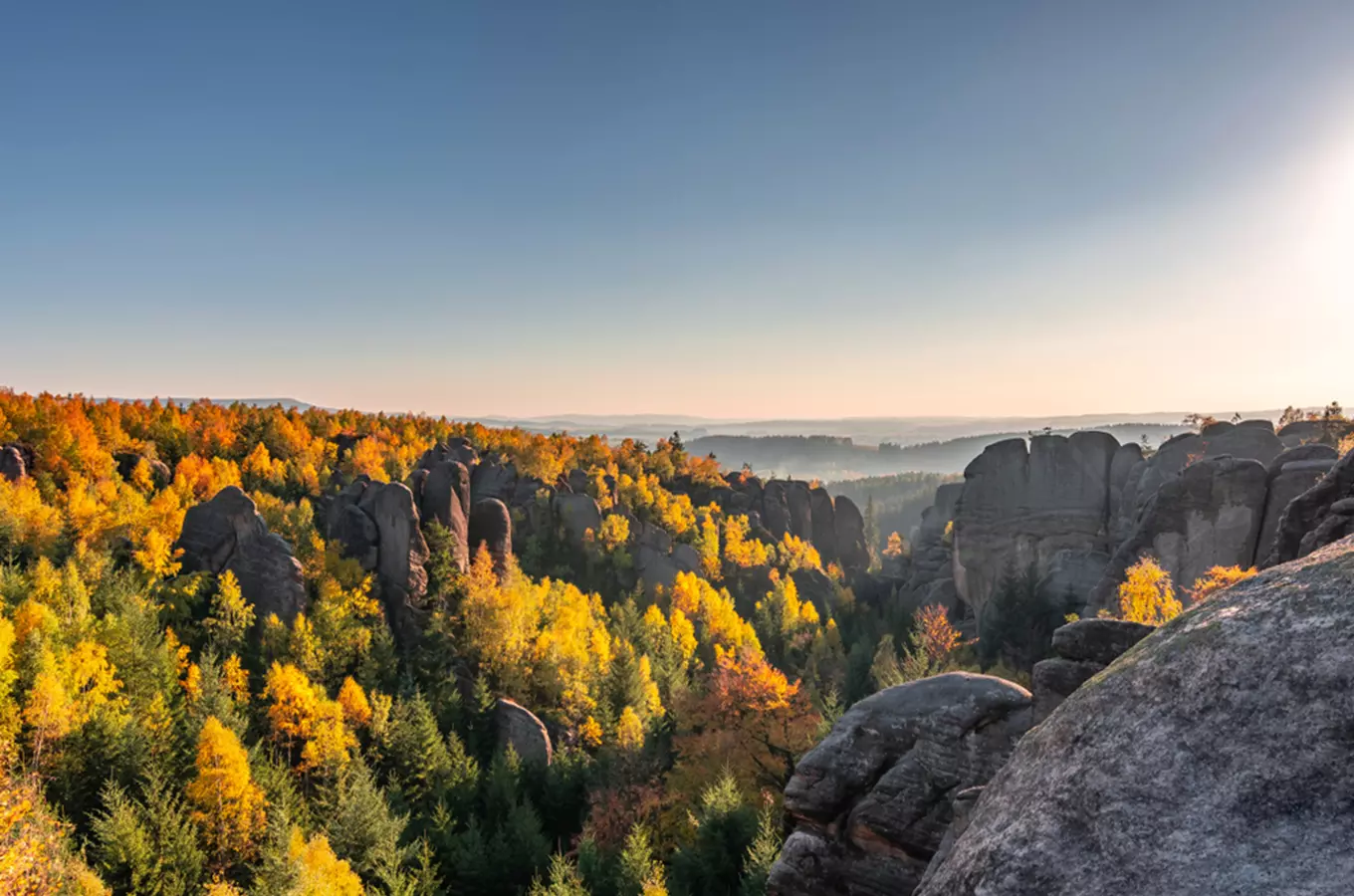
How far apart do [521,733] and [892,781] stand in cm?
3879

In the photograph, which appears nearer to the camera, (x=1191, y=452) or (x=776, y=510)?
(x=1191, y=452)

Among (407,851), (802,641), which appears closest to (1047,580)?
(802,641)

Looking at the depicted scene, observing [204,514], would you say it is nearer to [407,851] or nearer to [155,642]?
[155,642]

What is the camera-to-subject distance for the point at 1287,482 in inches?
1495

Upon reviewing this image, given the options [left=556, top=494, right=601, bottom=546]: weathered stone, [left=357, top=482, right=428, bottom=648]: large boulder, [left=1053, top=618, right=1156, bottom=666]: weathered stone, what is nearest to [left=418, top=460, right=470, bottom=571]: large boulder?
[left=357, top=482, right=428, bottom=648]: large boulder

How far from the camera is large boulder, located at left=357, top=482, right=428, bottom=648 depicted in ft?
180

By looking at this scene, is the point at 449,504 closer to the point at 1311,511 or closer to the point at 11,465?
the point at 11,465

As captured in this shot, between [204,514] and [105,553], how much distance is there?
21.8 feet

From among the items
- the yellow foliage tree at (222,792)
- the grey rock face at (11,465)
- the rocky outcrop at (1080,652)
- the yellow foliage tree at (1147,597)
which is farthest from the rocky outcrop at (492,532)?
the rocky outcrop at (1080,652)

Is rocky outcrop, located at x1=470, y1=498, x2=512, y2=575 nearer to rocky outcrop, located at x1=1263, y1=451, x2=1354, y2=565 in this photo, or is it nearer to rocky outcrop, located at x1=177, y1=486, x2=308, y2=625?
rocky outcrop, located at x1=177, y1=486, x2=308, y2=625

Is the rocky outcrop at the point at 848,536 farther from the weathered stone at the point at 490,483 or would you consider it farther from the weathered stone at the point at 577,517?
the weathered stone at the point at 490,483

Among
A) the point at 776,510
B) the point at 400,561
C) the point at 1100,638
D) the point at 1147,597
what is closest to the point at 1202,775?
the point at 1100,638

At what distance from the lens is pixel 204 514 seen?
50.6 metres

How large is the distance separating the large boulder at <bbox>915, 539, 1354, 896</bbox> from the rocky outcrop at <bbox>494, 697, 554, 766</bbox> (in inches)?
1759
